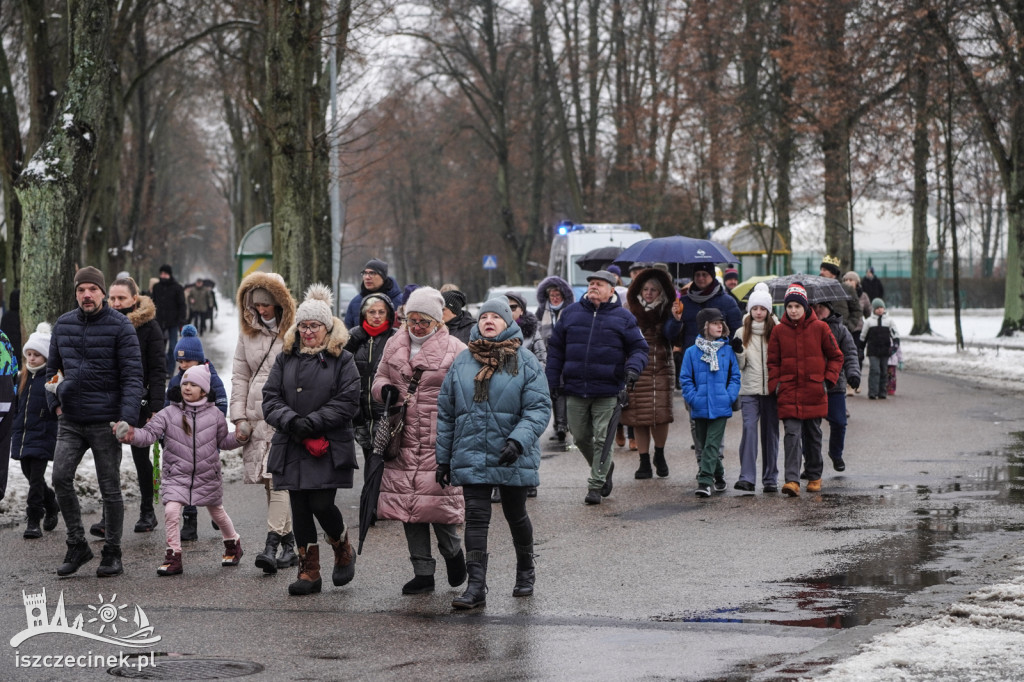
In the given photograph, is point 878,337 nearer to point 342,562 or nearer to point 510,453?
point 342,562

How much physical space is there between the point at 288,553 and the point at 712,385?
4121 millimetres

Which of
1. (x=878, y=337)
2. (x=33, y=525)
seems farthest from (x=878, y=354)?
(x=33, y=525)

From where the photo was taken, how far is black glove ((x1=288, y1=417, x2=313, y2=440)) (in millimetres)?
7703

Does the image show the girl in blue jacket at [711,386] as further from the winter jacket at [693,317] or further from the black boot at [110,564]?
the black boot at [110,564]

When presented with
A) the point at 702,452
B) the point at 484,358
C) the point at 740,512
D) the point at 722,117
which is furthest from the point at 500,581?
the point at 722,117

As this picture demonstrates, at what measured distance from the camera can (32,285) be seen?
46.5ft

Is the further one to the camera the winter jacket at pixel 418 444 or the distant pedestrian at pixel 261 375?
the distant pedestrian at pixel 261 375

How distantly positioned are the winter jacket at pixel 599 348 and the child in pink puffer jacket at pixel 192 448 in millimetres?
3195

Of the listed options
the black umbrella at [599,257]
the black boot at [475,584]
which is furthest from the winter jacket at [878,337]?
the black boot at [475,584]

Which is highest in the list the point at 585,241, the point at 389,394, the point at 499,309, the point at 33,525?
the point at 585,241

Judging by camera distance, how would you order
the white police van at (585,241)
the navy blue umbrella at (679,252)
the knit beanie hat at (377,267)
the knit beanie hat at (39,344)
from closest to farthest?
1. the knit beanie hat at (39,344)
2. the knit beanie hat at (377,267)
3. the navy blue umbrella at (679,252)
4. the white police van at (585,241)

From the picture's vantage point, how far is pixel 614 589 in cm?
791

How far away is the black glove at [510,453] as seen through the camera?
7.43 meters

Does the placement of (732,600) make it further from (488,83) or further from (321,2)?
(488,83)
